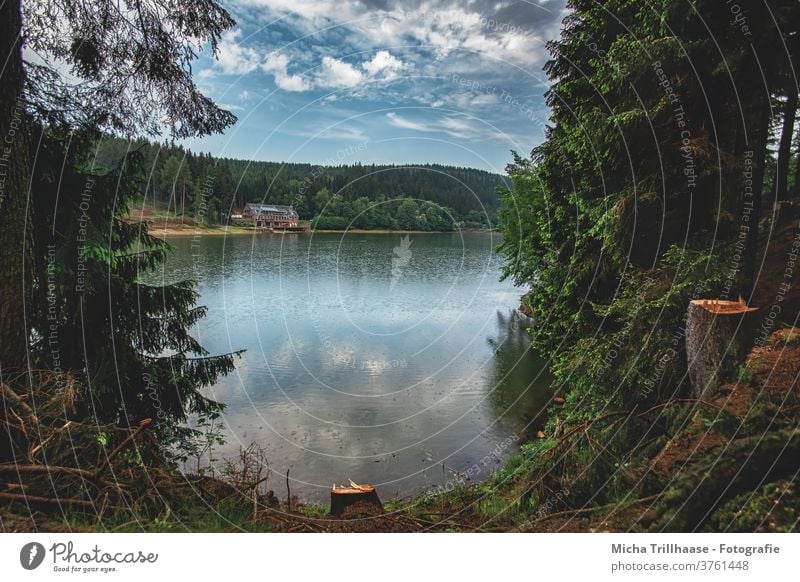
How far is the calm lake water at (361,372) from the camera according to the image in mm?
7453

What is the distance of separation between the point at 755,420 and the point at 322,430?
22.3ft

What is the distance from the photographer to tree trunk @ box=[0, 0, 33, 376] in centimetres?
340

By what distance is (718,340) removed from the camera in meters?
3.92

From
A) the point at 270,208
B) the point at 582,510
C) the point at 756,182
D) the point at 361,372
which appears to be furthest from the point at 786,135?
the point at 270,208

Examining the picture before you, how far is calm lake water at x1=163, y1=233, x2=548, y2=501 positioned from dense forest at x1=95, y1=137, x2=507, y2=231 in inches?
64.5

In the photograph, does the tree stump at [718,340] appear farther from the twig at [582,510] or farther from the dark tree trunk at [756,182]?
the twig at [582,510]

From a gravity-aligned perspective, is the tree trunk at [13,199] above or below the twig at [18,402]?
above

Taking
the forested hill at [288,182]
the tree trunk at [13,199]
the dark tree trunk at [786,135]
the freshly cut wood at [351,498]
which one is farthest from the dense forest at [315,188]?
the dark tree trunk at [786,135]

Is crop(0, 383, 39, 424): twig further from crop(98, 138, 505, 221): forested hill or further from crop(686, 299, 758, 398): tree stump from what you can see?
crop(686, 299, 758, 398): tree stump

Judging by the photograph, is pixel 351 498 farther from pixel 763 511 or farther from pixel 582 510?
pixel 763 511

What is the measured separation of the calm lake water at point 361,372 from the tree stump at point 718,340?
4.36 meters

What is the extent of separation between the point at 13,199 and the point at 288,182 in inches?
243

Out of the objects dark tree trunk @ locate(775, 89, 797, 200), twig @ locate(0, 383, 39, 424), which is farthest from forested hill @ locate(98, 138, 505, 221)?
dark tree trunk @ locate(775, 89, 797, 200)

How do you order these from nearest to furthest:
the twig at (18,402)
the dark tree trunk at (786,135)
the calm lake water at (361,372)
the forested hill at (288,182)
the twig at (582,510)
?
the twig at (18,402) < the twig at (582,510) < the dark tree trunk at (786,135) < the forested hill at (288,182) < the calm lake water at (361,372)
